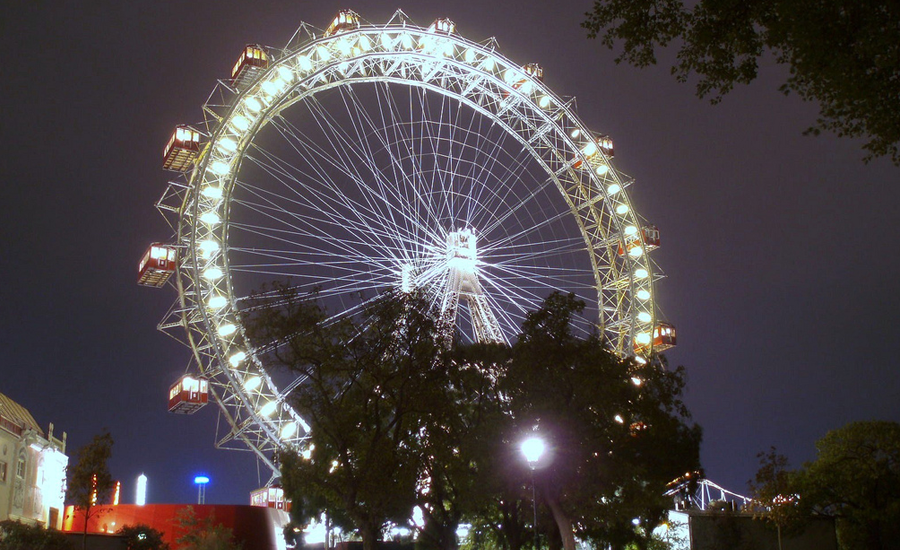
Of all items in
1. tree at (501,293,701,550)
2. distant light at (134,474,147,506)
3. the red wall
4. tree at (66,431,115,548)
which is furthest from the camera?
distant light at (134,474,147,506)

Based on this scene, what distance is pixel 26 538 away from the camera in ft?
97.6

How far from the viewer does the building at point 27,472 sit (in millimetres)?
34938

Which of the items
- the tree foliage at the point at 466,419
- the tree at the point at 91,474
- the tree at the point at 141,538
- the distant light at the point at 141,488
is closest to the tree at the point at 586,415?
the tree foliage at the point at 466,419

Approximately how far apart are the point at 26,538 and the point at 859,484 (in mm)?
35261

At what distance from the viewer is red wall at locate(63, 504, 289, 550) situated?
4375cm

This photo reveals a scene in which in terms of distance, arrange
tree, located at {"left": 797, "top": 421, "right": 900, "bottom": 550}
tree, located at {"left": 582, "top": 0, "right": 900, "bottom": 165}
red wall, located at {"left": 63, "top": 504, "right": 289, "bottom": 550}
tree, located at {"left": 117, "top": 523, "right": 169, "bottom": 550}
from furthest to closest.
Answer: red wall, located at {"left": 63, "top": 504, "right": 289, "bottom": 550}
tree, located at {"left": 797, "top": 421, "right": 900, "bottom": 550}
tree, located at {"left": 117, "top": 523, "right": 169, "bottom": 550}
tree, located at {"left": 582, "top": 0, "right": 900, "bottom": 165}

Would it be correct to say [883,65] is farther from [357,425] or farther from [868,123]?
[357,425]

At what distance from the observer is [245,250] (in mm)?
37062

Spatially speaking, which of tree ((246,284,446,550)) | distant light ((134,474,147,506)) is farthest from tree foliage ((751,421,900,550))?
distant light ((134,474,147,506))

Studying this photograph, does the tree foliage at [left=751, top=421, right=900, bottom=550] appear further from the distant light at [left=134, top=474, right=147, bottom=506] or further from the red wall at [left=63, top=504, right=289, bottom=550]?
the distant light at [left=134, top=474, right=147, bottom=506]

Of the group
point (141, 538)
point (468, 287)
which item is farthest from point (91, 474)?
point (468, 287)

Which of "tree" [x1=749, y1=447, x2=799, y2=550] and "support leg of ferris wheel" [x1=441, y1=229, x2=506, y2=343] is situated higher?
"support leg of ferris wheel" [x1=441, y1=229, x2=506, y2=343]

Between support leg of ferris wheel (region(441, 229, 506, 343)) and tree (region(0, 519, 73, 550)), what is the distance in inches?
670

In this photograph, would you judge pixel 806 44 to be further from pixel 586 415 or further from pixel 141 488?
pixel 141 488
